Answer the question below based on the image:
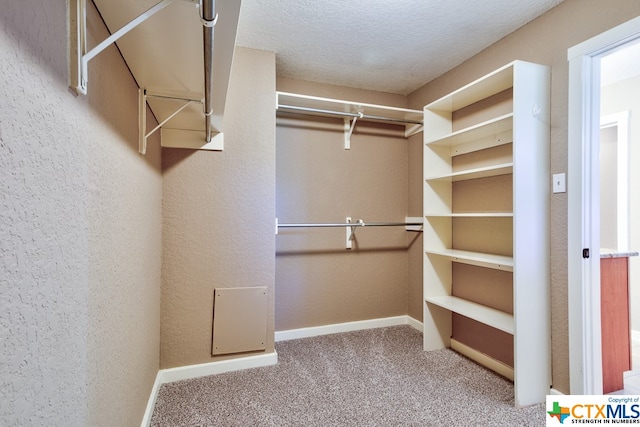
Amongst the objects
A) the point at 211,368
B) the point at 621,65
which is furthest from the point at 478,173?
the point at 211,368

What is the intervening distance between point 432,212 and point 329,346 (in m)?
1.34

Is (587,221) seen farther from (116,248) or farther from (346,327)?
(116,248)

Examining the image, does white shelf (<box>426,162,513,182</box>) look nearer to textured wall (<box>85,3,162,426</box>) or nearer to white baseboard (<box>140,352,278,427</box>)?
white baseboard (<box>140,352,278,427</box>)

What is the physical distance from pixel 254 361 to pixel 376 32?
234cm

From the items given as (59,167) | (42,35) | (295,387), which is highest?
(42,35)

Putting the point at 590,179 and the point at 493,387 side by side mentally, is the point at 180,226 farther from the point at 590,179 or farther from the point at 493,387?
the point at 590,179

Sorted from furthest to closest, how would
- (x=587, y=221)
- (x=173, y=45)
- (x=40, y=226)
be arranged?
(x=587, y=221), (x=173, y=45), (x=40, y=226)

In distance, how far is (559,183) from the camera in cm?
173

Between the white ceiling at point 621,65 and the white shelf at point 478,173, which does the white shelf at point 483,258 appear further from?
the white ceiling at point 621,65

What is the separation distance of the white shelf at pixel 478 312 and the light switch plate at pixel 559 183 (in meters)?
0.81

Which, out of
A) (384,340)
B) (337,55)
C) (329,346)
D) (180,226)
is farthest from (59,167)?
(384,340)

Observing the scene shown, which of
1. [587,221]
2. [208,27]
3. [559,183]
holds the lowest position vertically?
[587,221]

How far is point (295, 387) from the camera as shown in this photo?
6.26ft

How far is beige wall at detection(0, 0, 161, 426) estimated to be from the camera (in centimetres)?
51
